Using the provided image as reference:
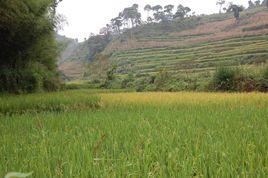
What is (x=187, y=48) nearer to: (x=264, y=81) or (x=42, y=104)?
(x=264, y=81)

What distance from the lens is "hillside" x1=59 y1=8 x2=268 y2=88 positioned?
109ft

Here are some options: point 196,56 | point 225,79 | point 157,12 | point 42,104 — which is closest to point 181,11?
point 157,12

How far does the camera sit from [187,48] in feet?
159

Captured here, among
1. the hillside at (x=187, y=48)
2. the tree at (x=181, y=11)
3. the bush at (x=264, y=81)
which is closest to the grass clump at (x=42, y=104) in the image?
the bush at (x=264, y=81)

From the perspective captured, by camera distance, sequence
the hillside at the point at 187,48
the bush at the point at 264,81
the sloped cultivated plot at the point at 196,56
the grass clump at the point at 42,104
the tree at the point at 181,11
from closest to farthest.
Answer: the grass clump at the point at 42,104 → the bush at the point at 264,81 → the sloped cultivated plot at the point at 196,56 → the hillside at the point at 187,48 → the tree at the point at 181,11

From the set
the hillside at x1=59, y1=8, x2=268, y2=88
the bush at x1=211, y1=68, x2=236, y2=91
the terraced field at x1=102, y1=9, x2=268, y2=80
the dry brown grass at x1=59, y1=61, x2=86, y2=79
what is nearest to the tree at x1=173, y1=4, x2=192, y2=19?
the hillside at x1=59, y1=8, x2=268, y2=88

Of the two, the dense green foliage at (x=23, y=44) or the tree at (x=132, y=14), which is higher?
the tree at (x=132, y=14)

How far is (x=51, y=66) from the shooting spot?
2127 centimetres

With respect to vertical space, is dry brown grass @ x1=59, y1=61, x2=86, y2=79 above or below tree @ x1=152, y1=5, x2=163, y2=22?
below

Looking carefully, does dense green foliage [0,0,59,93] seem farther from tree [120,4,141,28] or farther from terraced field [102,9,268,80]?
tree [120,4,141,28]

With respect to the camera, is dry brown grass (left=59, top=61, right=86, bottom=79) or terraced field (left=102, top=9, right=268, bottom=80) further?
A: dry brown grass (left=59, top=61, right=86, bottom=79)

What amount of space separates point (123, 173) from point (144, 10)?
9145cm

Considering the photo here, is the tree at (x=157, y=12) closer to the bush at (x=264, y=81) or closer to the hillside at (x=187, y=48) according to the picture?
the hillside at (x=187, y=48)

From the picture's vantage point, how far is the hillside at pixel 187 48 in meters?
33.1
